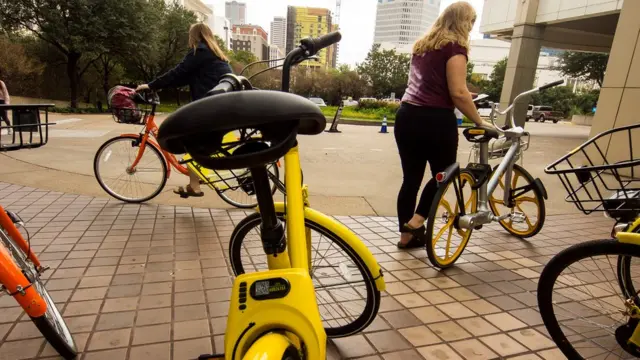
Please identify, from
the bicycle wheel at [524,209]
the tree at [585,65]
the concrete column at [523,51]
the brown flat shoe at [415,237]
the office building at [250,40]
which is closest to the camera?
the brown flat shoe at [415,237]

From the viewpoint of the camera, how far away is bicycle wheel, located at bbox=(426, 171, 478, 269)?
287cm

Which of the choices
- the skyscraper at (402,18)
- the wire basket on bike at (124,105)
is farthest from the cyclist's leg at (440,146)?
the skyscraper at (402,18)

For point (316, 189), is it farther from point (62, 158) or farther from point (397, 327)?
point (62, 158)

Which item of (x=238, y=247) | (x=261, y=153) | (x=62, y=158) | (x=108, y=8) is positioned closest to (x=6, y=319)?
(x=238, y=247)

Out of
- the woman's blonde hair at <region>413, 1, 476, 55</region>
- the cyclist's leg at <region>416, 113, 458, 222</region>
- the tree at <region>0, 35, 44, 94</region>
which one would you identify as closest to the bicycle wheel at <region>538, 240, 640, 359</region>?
the cyclist's leg at <region>416, 113, 458, 222</region>

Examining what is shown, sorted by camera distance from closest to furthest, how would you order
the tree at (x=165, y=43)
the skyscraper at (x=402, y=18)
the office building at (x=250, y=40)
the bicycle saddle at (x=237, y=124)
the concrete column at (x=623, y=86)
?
the bicycle saddle at (x=237, y=124) < the concrete column at (x=623, y=86) < the tree at (x=165, y=43) < the skyscraper at (x=402, y=18) < the office building at (x=250, y=40)

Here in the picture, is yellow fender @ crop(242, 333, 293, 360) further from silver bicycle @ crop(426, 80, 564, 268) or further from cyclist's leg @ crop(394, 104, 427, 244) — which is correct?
cyclist's leg @ crop(394, 104, 427, 244)

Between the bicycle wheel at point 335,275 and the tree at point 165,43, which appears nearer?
the bicycle wheel at point 335,275

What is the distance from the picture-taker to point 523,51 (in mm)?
17344

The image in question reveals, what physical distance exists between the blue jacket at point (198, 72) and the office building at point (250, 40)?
3873 inches

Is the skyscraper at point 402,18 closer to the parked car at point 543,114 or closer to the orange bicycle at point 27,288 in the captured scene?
the parked car at point 543,114

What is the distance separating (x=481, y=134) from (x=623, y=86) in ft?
17.9

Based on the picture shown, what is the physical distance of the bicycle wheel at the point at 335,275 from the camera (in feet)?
6.19

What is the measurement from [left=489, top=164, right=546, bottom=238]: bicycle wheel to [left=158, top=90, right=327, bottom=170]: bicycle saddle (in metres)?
3.10
